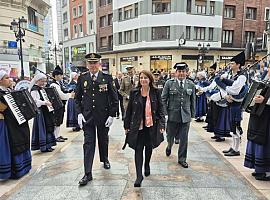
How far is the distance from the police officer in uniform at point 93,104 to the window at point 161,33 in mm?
24091

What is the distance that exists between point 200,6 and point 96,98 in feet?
87.7

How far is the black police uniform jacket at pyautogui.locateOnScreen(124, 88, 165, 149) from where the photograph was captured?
3.81 meters

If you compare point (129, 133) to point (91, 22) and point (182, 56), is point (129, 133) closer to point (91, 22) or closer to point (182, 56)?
point (182, 56)

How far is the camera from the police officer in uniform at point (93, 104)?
4.12m

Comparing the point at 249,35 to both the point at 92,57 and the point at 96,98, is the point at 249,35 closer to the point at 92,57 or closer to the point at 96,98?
the point at 92,57

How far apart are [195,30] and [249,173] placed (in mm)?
25297

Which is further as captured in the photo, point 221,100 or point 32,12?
point 32,12

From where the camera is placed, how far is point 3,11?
730 inches

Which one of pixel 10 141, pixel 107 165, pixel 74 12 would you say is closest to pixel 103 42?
pixel 74 12

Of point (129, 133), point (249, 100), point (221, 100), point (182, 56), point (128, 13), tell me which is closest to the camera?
point (129, 133)

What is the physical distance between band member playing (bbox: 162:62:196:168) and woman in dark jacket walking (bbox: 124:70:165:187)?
86cm

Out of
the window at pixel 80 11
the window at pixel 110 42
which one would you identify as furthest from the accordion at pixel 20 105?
the window at pixel 80 11

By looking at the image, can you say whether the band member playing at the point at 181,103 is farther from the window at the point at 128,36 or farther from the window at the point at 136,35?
the window at the point at 128,36

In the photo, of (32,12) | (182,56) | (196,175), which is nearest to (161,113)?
(196,175)
